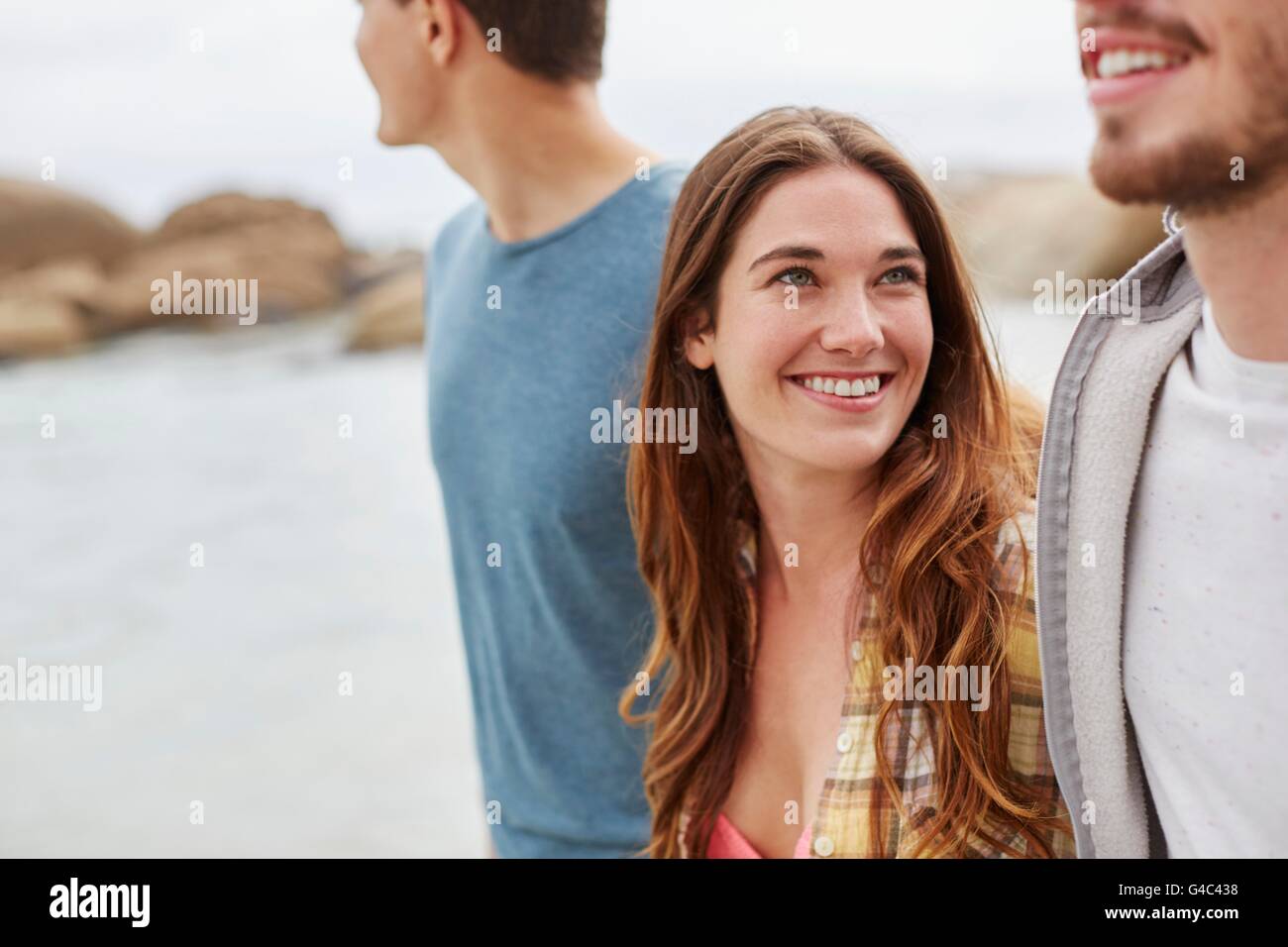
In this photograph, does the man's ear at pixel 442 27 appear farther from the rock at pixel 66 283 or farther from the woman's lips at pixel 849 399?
the rock at pixel 66 283

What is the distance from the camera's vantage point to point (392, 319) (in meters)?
6.49

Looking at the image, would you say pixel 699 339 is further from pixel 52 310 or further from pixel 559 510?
pixel 52 310

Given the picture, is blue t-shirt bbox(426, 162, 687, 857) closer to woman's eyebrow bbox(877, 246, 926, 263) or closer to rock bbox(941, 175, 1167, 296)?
woman's eyebrow bbox(877, 246, 926, 263)

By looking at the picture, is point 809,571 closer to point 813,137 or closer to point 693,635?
point 693,635

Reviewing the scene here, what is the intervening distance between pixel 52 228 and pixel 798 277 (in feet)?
20.7

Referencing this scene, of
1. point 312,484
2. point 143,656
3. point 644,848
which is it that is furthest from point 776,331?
point 312,484

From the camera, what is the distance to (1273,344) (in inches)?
27.7

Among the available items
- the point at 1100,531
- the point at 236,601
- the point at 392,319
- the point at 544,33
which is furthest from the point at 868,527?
the point at 392,319

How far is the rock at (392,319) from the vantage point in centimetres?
649

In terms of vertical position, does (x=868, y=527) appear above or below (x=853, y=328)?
below

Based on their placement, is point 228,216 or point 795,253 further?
point 228,216

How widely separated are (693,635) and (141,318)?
6034 millimetres

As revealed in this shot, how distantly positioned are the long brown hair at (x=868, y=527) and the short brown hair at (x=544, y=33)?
0.31 meters

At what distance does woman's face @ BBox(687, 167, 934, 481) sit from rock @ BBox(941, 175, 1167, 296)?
297cm
